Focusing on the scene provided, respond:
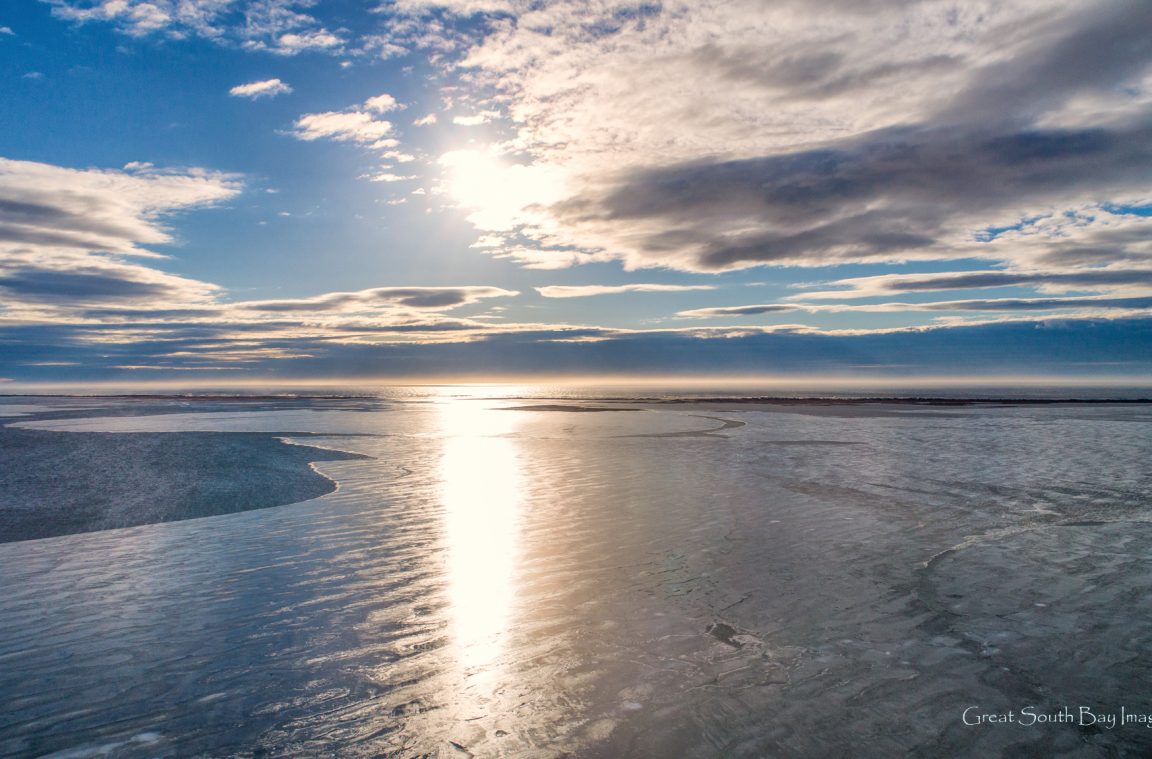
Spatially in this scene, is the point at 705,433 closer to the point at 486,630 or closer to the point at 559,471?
the point at 559,471

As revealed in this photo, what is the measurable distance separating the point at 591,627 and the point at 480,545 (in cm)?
454

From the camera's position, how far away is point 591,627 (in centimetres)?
792

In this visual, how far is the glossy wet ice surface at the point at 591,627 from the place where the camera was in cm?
556

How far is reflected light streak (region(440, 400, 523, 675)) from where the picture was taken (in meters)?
7.76

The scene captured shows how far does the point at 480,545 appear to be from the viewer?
39.4 feet

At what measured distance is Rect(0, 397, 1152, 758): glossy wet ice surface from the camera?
18.2 ft

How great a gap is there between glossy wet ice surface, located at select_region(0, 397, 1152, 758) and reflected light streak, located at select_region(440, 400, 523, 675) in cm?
7

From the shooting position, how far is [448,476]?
20.9m

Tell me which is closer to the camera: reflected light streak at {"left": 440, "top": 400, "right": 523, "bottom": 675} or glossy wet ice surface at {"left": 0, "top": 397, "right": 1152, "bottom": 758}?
glossy wet ice surface at {"left": 0, "top": 397, "right": 1152, "bottom": 758}

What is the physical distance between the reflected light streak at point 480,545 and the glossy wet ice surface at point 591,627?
0.07 m

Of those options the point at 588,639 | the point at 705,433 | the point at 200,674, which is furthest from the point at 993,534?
the point at 705,433

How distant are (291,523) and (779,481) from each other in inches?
526

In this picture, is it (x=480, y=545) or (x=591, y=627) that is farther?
(x=480, y=545)

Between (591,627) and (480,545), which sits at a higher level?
(591,627)
